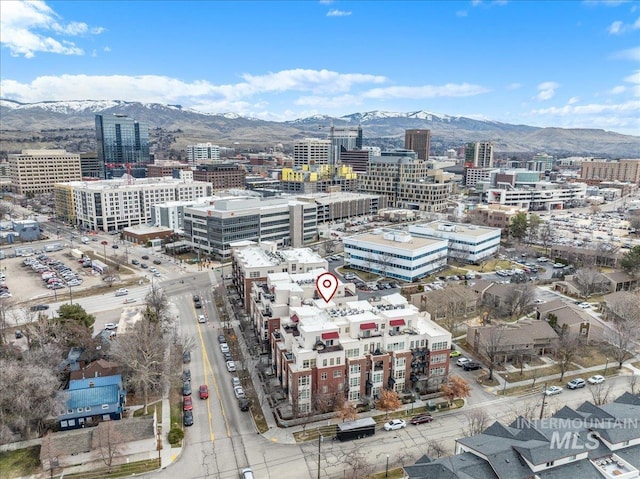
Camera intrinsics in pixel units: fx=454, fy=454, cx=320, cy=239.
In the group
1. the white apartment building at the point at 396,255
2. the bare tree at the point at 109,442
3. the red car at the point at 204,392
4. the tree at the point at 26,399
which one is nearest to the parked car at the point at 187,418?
the red car at the point at 204,392

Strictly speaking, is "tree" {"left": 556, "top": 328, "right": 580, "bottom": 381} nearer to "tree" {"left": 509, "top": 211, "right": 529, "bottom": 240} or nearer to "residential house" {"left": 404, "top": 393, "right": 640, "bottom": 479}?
"residential house" {"left": 404, "top": 393, "right": 640, "bottom": 479}

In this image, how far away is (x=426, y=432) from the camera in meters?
32.6

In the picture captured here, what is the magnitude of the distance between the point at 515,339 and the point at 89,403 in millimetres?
37112

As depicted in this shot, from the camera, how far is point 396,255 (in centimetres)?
6931

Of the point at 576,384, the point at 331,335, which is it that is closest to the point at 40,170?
the point at 331,335

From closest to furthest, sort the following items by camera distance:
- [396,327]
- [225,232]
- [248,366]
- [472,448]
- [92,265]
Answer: [472,448] < [396,327] < [248,366] < [92,265] < [225,232]

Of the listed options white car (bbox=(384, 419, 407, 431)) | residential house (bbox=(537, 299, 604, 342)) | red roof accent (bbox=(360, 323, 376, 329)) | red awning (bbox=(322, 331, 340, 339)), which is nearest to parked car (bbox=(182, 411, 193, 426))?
red awning (bbox=(322, 331, 340, 339))

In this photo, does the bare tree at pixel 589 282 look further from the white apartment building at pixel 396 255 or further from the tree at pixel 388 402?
the tree at pixel 388 402

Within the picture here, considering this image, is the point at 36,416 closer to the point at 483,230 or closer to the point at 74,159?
the point at 483,230

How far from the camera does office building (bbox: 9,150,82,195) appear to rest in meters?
146

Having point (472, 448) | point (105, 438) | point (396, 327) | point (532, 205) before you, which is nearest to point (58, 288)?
point (105, 438)

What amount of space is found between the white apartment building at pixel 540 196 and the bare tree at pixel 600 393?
104127 millimetres

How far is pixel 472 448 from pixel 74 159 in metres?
161

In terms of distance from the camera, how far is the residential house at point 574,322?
4738cm
